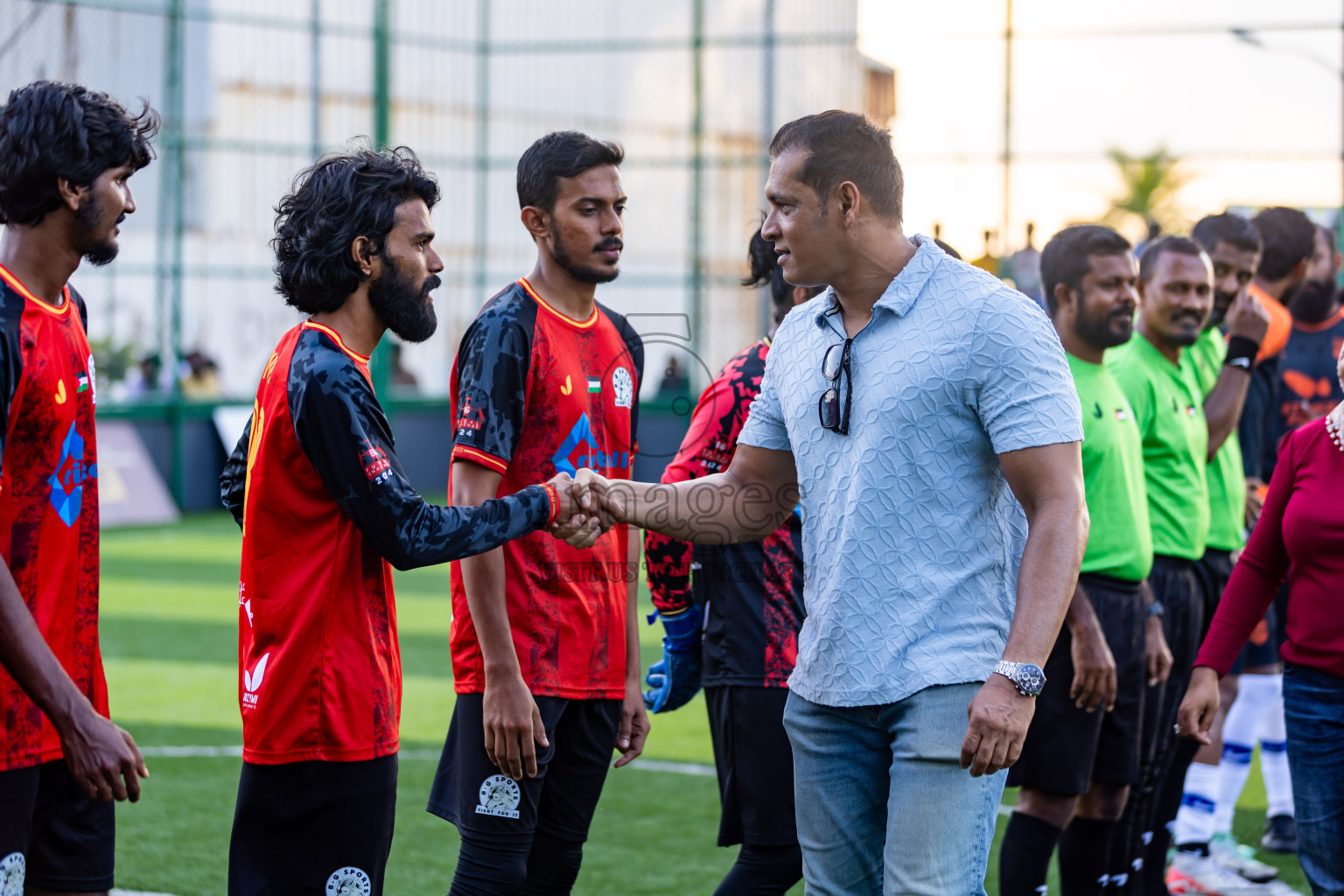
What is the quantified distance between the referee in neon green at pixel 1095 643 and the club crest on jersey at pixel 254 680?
2387 millimetres

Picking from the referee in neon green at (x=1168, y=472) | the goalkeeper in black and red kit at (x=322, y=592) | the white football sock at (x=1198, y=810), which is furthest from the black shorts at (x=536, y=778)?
the white football sock at (x=1198, y=810)

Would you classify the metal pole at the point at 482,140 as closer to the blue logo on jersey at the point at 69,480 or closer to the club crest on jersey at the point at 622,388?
the club crest on jersey at the point at 622,388

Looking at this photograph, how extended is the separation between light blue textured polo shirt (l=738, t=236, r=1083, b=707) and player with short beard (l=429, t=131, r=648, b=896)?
0.84m

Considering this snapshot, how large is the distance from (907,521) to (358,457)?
3.77 feet

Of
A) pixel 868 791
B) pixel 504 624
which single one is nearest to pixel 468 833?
pixel 504 624

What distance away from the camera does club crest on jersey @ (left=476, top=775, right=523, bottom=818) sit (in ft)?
11.8

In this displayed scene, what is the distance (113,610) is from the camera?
11.2 metres

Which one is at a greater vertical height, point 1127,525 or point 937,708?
point 1127,525

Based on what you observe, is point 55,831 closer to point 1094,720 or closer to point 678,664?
point 678,664

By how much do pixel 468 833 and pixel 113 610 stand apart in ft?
28.1

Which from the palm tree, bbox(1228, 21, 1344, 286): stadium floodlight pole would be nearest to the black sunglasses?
bbox(1228, 21, 1344, 286): stadium floodlight pole

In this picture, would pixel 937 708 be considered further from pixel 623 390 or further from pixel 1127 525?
pixel 1127 525

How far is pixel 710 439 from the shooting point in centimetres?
404

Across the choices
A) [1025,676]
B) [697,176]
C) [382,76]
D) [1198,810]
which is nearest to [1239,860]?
[1198,810]
